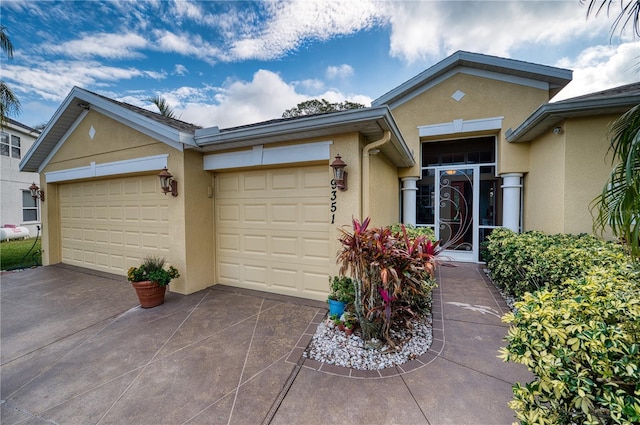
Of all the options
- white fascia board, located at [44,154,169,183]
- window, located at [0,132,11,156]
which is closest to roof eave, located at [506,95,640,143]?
white fascia board, located at [44,154,169,183]

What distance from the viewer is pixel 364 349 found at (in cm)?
326

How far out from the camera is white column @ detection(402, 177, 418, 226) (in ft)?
26.8

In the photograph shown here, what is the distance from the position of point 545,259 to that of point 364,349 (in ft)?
10.2

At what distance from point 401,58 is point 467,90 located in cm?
256

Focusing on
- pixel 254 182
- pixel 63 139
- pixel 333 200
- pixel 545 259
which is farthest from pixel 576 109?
pixel 63 139

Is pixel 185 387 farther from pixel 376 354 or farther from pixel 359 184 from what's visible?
pixel 359 184

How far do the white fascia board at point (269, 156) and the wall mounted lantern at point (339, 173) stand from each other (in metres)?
0.42

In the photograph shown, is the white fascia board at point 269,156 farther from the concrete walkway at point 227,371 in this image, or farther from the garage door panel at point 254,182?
the concrete walkway at point 227,371

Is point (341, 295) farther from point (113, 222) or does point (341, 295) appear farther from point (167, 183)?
point (113, 222)

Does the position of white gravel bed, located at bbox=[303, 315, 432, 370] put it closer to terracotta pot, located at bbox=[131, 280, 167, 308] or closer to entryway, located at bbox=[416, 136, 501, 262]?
terracotta pot, located at bbox=[131, 280, 167, 308]

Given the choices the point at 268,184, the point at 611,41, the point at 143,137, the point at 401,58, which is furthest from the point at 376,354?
the point at 401,58

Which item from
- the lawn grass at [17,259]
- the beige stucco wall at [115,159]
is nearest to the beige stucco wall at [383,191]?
the beige stucco wall at [115,159]

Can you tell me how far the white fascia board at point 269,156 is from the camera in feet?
15.1

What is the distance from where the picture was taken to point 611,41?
260 cm
